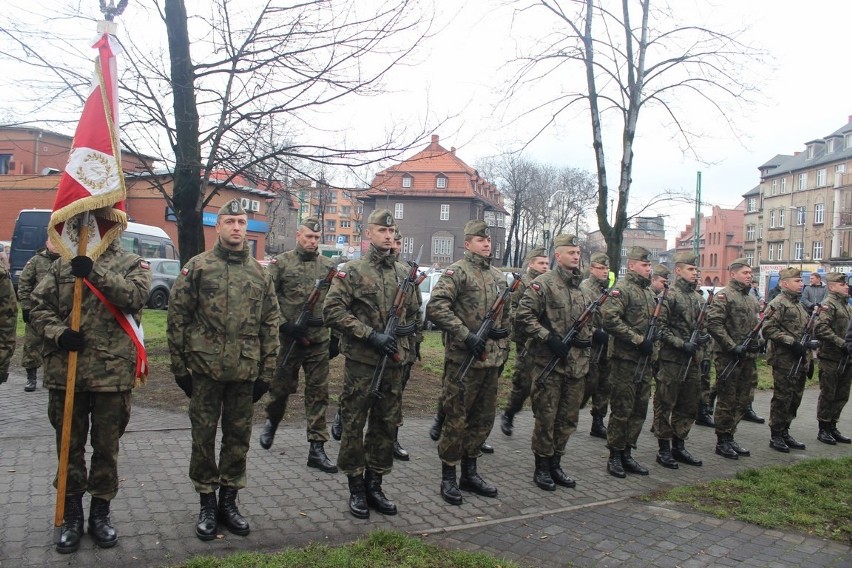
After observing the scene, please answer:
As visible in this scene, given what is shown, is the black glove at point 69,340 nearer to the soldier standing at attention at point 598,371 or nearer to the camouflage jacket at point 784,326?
the soldier standing at attention at point 598,371

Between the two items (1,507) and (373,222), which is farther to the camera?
(373,222)

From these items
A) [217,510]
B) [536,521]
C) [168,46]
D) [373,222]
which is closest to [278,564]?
[217,510]

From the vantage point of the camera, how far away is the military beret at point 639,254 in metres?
7.22

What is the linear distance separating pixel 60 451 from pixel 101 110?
232cm

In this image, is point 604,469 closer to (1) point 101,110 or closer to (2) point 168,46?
(1) point 101,110

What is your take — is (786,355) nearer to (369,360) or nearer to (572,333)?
(572,333)

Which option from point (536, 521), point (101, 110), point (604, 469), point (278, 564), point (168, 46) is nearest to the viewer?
point (278, 564)

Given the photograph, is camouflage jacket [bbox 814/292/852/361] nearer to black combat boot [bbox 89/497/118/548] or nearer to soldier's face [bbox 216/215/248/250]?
soldier's face [bbox 216/215/248/250]

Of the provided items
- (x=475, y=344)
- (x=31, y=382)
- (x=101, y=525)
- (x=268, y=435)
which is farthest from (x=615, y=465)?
(x=31, y=382)

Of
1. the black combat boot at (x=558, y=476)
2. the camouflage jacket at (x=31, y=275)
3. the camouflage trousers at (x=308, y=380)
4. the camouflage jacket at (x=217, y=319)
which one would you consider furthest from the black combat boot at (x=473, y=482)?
the camouflage jacket at (x=31, y=275)

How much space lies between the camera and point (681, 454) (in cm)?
739

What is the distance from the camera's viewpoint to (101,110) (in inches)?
183

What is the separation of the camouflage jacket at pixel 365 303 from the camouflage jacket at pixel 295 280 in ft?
4.27

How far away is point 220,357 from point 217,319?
263 mm
